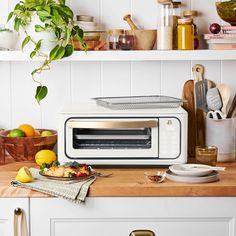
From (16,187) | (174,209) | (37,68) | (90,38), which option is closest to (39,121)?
(37,68)

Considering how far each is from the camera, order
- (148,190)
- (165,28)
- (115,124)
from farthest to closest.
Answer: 1. (165,28)
2. (115,124)
3. (148,190)

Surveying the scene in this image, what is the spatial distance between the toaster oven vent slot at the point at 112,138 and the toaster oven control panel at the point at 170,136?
0.06 meters

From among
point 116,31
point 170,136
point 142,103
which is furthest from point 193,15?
point 170,136

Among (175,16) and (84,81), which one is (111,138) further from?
(175,16)

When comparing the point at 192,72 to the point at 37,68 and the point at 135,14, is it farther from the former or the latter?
the point at 37,68

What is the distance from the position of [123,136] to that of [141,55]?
0.38 meters

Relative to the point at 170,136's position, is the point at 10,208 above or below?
below

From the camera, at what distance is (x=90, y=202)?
261 cm

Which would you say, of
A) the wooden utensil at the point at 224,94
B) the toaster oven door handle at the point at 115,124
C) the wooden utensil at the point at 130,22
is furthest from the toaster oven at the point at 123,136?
the wooden utensil at the point at 130,22

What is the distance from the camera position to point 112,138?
9.62 ft

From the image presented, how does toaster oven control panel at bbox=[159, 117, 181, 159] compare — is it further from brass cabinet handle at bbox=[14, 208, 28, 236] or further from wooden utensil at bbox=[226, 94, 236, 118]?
brass cabinet handle at bbox=[14, 208, 28, 236]

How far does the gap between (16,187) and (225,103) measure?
3.54 ft

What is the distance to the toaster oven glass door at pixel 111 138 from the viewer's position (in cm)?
288

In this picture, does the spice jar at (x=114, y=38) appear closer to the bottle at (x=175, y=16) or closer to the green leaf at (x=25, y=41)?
the bottle at (x=175, y=16)
